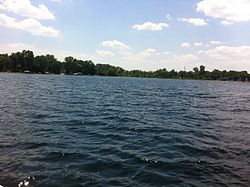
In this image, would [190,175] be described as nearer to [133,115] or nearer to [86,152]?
[86,152]

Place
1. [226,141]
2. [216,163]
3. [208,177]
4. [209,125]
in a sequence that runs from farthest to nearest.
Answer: [209,125] → [226,141] → [216,163] → [208,177]

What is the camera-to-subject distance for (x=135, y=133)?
23375 mm

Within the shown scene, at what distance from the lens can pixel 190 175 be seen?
14.4m

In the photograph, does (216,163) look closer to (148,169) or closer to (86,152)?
(148,169)

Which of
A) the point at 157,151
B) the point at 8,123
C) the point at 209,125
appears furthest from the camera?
the point at 209,125

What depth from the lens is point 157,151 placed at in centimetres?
1827

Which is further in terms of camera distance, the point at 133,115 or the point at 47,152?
the point at 133,115

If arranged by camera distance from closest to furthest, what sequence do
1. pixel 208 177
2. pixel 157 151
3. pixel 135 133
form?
pixel 208 177 < pixel 157 151 < pixel 135 133

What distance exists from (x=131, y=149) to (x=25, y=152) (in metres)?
5.88

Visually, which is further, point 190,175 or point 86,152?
point 86,152

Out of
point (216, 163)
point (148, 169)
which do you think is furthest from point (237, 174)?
point (148, 169)

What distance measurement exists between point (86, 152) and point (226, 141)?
10198mm

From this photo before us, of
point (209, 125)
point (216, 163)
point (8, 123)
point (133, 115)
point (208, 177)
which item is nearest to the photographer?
point (208, 177)

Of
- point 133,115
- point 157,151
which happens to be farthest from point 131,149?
point 133,115
